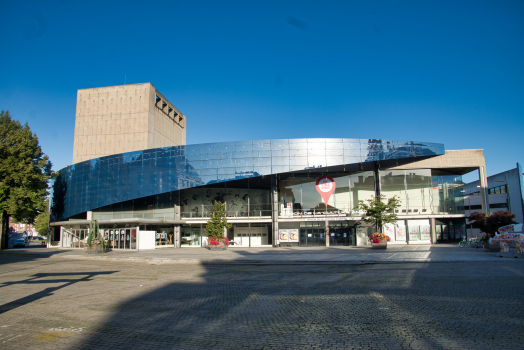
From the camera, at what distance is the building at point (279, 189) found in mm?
35375

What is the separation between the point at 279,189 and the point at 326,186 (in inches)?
205

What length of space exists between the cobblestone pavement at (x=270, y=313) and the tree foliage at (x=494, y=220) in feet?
55.8

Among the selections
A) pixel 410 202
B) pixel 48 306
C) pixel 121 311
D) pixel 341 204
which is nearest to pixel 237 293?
pixel 121 311

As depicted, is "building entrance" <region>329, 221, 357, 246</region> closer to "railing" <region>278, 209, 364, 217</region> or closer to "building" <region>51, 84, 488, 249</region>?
"building" <region>51, 84, 488, 249</region>

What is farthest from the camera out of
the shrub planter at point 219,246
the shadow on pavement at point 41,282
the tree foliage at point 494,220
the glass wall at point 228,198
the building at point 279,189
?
the glass wall at point 228,198

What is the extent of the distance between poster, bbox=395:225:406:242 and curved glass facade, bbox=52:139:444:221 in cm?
800

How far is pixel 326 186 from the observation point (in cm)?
3819

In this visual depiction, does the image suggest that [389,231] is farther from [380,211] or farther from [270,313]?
[270,313]

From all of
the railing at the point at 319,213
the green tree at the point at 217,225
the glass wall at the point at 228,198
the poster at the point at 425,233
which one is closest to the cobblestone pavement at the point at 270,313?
the green tree at the point at 217,225

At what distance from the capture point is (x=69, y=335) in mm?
6398

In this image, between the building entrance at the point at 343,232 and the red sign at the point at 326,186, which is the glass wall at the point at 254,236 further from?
the red sign at the point at 326,186

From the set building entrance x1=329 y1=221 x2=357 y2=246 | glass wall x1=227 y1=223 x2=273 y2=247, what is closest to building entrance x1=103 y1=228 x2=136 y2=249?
glass wall x1=227 y1=223 x2=273 y2=247

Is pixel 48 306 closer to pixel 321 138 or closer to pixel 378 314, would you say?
pixel 378 314

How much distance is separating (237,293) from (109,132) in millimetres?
45852
